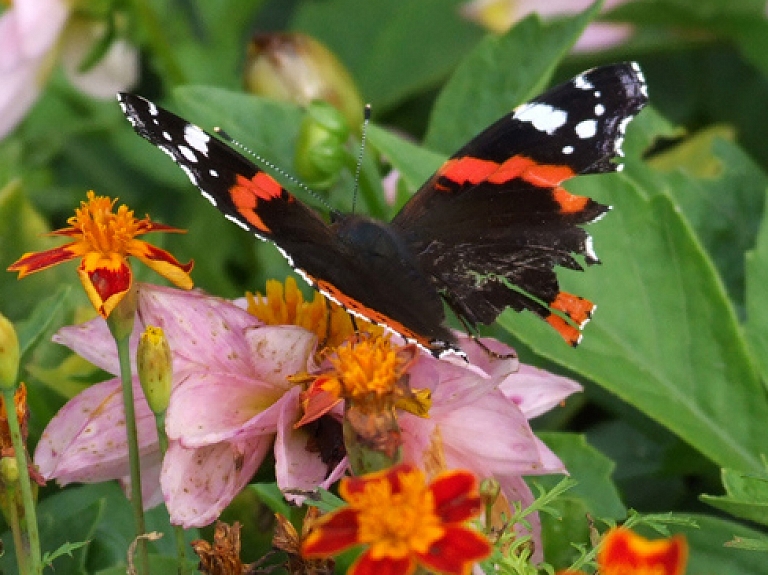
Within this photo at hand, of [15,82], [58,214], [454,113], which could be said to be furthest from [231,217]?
[58,214]

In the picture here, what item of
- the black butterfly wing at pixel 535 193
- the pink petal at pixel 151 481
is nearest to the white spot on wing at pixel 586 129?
the black butterfly wing at pixel 535 193

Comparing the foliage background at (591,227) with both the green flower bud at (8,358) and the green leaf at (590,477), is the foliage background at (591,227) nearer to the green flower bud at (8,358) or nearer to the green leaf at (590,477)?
the green leaf at (590,477)

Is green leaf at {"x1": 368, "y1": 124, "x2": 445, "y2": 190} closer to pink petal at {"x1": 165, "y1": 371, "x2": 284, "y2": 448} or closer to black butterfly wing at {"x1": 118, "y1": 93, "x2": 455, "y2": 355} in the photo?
black butterfly wing at {"x1": 118, "y1": 93, "x2": 455, "y2": 355}

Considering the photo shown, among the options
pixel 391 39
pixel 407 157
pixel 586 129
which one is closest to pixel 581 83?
pixel 586 129

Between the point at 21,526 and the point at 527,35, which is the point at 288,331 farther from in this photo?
the point at 527,35

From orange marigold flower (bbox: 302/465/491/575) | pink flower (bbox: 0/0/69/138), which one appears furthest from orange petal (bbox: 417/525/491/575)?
pink flower (bbox: 0/0/69/138)

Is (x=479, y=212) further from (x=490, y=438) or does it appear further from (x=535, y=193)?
(x=490, y=438)

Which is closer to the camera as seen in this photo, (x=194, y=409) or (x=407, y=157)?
(x=194, y=409)
